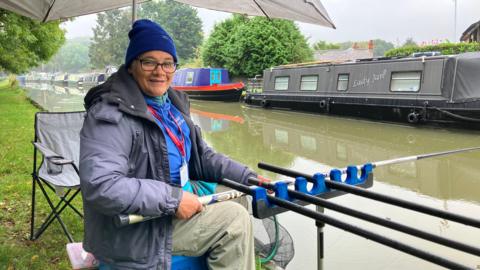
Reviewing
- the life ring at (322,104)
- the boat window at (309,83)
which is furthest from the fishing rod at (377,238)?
the boat window at (309,83)

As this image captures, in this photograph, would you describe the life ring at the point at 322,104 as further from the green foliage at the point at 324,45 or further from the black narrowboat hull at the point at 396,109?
the green foliage at the point at 324,45

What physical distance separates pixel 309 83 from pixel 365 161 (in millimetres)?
8057

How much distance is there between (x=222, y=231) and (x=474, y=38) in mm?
33613

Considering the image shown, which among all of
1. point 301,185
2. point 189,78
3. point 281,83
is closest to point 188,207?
point 301,185

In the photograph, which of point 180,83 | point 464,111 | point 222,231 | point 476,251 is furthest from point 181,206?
point 180,83

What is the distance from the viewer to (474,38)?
30.6 m

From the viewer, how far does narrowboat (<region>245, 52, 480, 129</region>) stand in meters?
10.6

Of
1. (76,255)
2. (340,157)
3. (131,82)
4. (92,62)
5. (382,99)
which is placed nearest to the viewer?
(131,82)

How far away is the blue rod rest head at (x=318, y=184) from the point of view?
1.86 m

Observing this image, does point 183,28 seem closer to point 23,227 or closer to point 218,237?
point 23,227

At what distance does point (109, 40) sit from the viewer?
7919 cm

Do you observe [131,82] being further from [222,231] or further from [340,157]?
[340,157]

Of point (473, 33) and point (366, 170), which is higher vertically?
point (473, 33)

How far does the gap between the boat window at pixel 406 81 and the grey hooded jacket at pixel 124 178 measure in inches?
422
